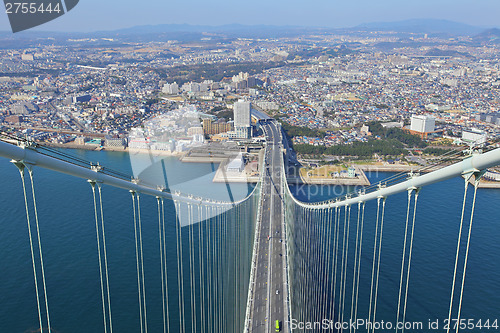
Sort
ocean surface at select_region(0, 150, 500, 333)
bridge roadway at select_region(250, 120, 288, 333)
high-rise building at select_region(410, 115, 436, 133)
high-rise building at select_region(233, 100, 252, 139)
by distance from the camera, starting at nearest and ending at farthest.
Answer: bridge roadway at select_region(250, 120, 288, 333), ocean surface at select_region(0, 150, 500, 333), high-rise building at select_region(233, 100, 252, 139), high-rise building at select_region(410, 115, 436, 133)

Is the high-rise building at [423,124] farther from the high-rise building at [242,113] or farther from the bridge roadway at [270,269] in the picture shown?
the bridge roadway at [270,269]

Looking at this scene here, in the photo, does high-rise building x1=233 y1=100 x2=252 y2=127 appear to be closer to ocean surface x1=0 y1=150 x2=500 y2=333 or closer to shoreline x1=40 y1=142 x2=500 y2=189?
shoreline x1=40 y1=142 x2=500 y2=189

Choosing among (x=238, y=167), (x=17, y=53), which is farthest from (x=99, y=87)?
(x=17, y=53)

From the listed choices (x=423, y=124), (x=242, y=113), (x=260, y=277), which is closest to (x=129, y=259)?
(x=260, y=277)

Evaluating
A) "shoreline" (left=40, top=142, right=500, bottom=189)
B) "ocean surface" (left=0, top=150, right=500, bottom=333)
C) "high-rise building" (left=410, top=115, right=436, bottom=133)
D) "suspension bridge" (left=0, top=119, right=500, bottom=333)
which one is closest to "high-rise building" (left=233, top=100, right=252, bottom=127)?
"shoreline" (left=40, top=142, right=500, bottom=189)

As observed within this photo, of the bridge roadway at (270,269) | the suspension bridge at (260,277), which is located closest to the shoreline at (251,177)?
the bridge roadway at (270,269)

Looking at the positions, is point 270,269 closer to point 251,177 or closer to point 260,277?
point 260,277
